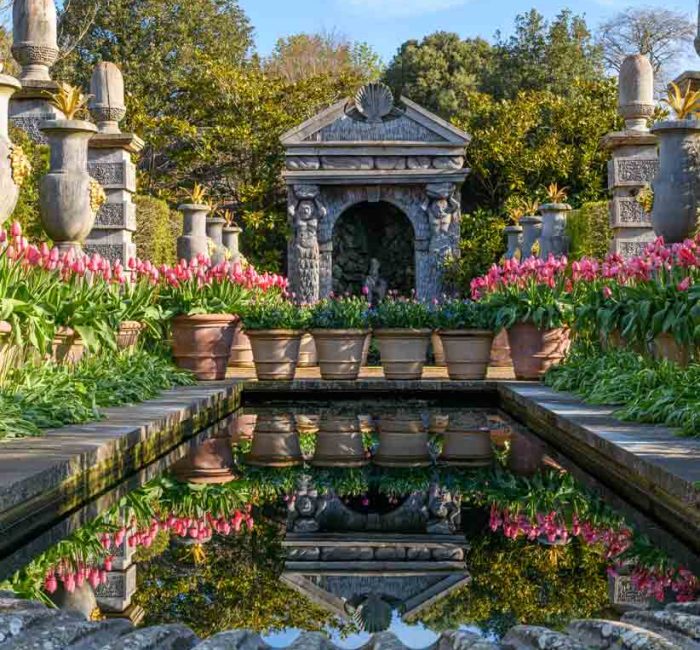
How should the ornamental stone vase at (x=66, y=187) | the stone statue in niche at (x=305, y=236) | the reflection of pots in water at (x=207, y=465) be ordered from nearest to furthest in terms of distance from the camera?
the reflection of pots in water at (x=207, y=465), the ornamental stone vase at (x=66, y=187), the stone statue in niche at (x=305, y=236)

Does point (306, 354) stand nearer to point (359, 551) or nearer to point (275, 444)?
point (275, 444)

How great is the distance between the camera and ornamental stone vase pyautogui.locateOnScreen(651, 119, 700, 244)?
8281mm

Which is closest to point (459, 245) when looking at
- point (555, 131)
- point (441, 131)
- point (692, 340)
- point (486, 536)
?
point (441, 131)

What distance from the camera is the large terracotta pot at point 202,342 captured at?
9398mm

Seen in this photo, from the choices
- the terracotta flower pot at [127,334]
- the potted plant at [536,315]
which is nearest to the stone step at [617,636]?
the terracotta flower pot at [127,334]

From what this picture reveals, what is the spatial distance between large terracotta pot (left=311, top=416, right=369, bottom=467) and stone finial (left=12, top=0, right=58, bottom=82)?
5932 mm

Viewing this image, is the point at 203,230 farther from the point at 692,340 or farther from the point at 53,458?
the point at 53,458

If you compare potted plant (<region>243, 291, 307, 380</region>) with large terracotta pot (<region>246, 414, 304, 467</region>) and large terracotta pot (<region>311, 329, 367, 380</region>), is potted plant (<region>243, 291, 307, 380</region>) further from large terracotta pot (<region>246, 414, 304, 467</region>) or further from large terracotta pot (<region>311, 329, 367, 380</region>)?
large terracotta pot (<region>246, 414, 304, 467</region>)

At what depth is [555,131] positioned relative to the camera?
1903 centimetres

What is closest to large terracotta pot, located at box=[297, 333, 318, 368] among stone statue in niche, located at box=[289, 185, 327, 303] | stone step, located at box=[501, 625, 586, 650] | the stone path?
stone statue in niche, located at box=[289, 185, 327, 303]

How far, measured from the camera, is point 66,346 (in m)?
7.12

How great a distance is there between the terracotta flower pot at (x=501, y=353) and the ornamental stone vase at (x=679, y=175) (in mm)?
4490

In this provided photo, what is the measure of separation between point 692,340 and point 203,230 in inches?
367

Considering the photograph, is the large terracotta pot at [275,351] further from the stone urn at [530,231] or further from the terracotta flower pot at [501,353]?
the stone urn at [530,231]
